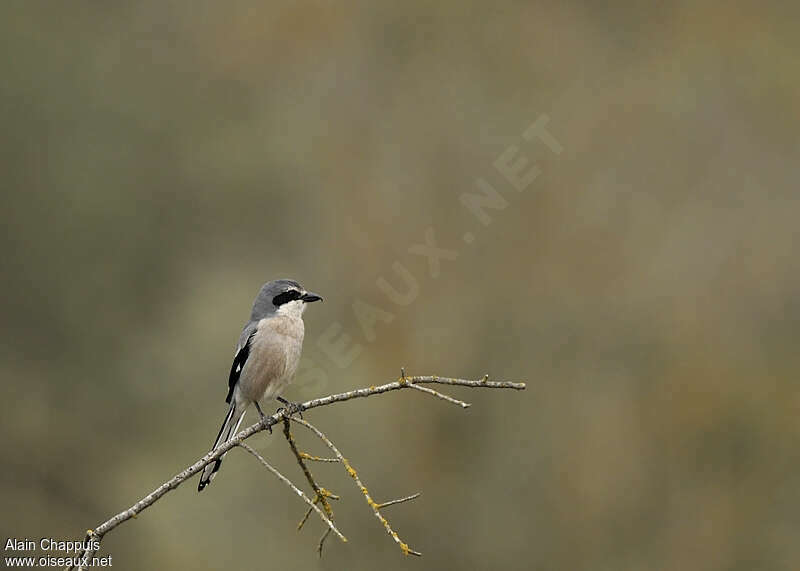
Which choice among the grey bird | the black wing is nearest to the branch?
the grey bird

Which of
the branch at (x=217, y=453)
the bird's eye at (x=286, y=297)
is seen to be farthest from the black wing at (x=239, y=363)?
the branch at (x=217, y=453)

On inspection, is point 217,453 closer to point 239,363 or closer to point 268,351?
point 268,351

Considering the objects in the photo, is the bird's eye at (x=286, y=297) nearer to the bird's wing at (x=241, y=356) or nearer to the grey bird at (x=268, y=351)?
the grey bird at (x=268, y=351)

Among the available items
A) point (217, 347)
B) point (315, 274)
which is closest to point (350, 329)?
point (315, 274)

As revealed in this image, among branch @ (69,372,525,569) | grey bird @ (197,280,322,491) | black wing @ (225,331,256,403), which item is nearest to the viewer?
branch @ (69,372,525,569)

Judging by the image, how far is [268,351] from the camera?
4.20 m

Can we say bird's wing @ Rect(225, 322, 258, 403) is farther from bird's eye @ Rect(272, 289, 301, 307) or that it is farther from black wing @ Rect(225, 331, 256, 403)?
bird's eye @ Rect(272, 289, 301, 307)

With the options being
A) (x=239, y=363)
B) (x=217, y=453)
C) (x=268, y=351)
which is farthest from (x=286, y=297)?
(x=217, y=453)

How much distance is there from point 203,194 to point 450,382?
36.3ft

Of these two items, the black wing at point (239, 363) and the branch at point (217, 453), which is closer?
the branch at point (217, 453)

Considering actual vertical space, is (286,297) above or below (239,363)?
above

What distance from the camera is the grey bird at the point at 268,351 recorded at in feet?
13.8

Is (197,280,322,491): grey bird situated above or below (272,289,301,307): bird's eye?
below

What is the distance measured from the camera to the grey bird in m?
4.22
